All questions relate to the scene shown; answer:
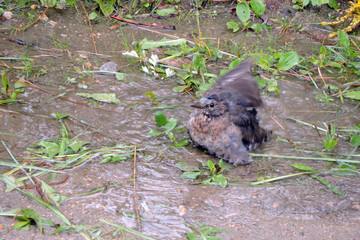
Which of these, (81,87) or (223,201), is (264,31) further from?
(223,201)

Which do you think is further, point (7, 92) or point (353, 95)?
point (353, 95)

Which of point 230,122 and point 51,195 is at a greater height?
point 230,122

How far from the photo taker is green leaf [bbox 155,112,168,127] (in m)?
4.04

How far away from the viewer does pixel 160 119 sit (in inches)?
160

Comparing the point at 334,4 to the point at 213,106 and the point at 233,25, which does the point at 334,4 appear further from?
the point at 213,106

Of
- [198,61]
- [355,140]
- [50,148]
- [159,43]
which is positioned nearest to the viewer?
[50,148]

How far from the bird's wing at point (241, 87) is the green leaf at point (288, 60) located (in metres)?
1.03

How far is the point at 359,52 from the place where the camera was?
5602mm

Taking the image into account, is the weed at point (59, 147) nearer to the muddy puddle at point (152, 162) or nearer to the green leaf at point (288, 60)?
the muddy puddle at point (152, 162)

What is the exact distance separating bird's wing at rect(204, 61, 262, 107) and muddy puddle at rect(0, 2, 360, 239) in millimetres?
541

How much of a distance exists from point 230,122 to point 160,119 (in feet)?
2.46

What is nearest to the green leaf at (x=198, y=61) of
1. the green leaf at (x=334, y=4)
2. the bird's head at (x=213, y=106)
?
the bird's head at (x=213, y=106)

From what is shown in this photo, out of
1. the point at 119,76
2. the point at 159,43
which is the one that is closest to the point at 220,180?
the point at 119,76

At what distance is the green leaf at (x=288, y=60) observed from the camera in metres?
5.05
